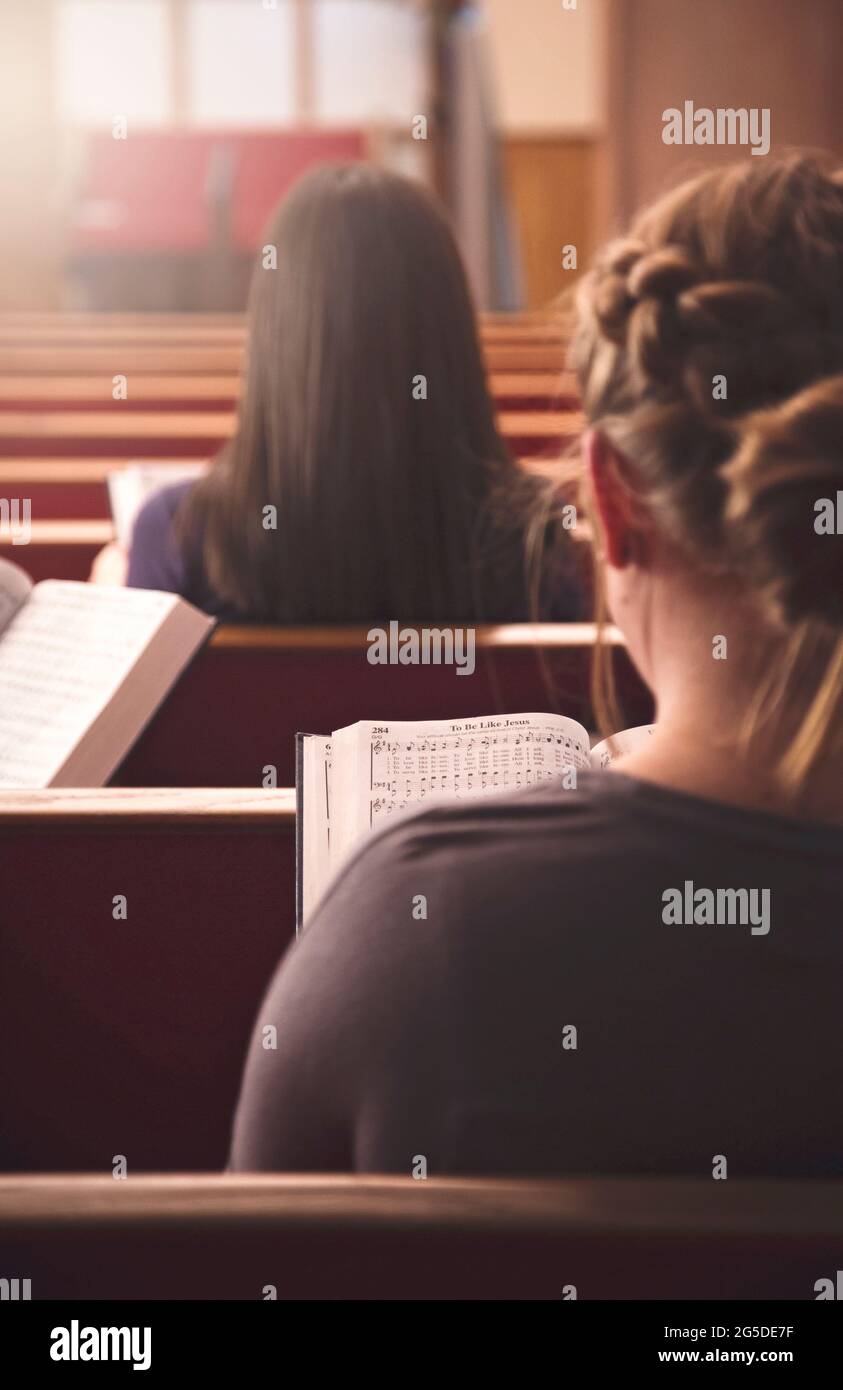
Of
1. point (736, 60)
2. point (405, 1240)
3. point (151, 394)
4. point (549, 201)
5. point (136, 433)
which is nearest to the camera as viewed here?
point (405, 1240)

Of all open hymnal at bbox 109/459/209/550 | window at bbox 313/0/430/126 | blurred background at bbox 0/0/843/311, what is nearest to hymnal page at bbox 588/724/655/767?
open hymnal at bbox 109/459/209/550

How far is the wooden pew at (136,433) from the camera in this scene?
2.96 m

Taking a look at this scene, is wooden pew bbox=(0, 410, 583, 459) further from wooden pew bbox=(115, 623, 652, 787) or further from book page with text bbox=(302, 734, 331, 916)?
book page with text bbox=(302, 734, 331, 916)

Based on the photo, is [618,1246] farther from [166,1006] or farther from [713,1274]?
[166,1006]

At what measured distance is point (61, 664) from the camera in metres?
1.32

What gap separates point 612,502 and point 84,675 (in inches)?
27.7

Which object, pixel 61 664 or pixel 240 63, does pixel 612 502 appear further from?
pixel 240 63

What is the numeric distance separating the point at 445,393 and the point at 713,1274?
1.35m

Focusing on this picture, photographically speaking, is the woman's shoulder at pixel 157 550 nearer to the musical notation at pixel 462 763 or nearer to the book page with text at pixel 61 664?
the book page with text at pixel 61 664

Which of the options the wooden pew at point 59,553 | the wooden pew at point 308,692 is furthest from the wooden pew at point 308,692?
the wooden pew at point 59,553

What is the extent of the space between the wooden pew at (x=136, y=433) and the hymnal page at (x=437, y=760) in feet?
6.50

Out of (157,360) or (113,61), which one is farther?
(113,61)

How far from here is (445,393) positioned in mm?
1751

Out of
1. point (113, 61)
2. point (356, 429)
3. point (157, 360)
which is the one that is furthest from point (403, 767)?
point (113, 61)
